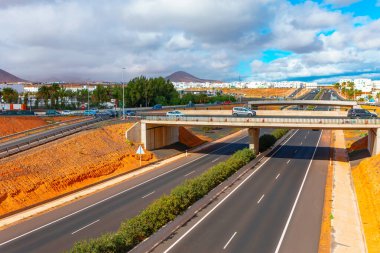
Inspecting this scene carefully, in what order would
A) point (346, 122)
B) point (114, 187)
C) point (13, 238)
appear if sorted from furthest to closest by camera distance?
point (346, 122) → point (114, 187) → point (13, 238)

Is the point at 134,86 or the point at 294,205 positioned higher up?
the point at 134,86

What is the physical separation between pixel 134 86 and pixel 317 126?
8066cm

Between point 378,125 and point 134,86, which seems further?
point 134,86

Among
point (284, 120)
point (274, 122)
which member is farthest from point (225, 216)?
point (284, 120)

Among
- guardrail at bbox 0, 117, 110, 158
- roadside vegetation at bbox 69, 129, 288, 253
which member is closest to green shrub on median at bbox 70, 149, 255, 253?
roadside vegetation at bbox 69, 129, 288, 253

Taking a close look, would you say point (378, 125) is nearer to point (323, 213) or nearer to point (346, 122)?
point (346, 122)

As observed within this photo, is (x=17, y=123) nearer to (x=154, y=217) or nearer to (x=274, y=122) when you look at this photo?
(x=274, y=122)

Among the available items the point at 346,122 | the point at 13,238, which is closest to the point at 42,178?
the point at 13,238

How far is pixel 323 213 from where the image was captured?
30.8 m

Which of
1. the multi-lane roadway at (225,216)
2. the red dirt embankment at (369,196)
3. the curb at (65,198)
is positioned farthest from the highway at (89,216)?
the red dirt embankment at (369,196)

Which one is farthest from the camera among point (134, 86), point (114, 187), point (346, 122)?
point (134, 86)

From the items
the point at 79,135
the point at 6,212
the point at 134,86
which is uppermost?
the point at 134,86

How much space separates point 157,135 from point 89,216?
34.5 meters

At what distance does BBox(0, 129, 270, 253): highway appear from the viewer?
25391 mm
